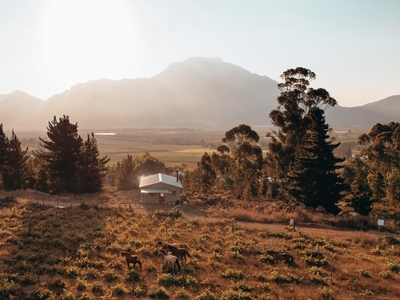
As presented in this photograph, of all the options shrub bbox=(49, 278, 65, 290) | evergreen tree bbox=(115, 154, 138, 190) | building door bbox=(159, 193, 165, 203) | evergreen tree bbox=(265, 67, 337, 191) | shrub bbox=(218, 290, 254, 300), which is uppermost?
evergreen tree bbox=(265, 67, 337, 191)

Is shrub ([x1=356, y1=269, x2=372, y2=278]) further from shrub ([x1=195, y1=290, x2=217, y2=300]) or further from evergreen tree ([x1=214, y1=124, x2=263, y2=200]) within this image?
evergreen tree ([x1=214, y1=124, x2=263, y2=200])

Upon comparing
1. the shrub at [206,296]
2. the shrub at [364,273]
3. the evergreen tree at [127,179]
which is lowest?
the shrub at [364,273]

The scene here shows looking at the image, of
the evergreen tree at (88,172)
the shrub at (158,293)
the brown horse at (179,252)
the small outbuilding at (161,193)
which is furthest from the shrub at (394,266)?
the evergreen tree at (88,172)

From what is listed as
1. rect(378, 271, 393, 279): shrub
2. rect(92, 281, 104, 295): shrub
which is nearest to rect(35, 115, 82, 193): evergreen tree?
rect(92, 281, 104, 295): shrub

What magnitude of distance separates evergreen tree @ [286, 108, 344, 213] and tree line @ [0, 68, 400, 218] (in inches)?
4.4

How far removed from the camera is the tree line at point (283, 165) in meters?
37.5

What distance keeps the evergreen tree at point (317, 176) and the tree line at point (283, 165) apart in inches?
4.4

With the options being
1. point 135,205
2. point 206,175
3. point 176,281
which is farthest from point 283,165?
point 176,281

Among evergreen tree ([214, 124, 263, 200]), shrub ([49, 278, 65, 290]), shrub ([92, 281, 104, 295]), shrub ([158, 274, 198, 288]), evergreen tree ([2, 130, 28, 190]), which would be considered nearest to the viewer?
shrub ([92, 281, 104, 295])

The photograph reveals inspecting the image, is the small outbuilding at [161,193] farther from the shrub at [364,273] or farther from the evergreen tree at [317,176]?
the shrub at [364,273]

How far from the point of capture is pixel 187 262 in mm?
18312

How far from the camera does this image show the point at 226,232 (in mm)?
25562

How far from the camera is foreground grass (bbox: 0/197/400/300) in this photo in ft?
47.9

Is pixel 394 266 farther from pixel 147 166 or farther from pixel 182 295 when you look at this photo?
pixel 147 166
